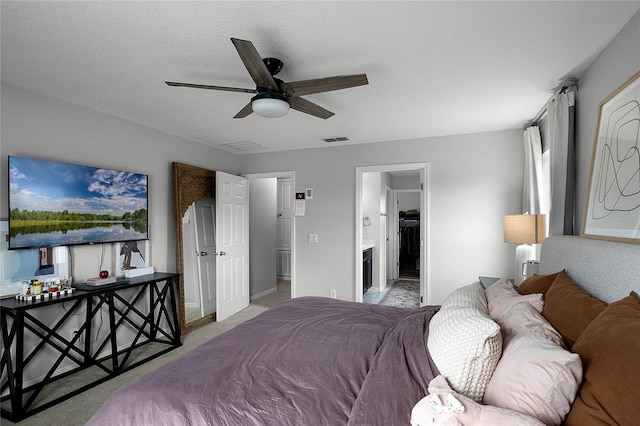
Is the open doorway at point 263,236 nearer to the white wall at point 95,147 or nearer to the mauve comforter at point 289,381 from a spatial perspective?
the white wall at point 95,147

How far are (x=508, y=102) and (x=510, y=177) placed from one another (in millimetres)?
1134

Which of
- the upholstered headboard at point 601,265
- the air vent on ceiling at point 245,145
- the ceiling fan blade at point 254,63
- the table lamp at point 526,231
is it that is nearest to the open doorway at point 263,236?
the air vent on ceiling at point 245,145

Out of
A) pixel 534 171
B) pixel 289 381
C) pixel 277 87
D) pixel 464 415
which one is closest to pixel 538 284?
pixel 464 415

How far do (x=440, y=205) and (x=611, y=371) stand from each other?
3119mm

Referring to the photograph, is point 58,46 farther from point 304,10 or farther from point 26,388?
point 26,388

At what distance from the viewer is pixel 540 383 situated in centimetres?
91

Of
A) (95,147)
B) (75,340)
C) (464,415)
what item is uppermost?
(95,147)

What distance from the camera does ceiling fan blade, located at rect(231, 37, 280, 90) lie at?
1.42 meters

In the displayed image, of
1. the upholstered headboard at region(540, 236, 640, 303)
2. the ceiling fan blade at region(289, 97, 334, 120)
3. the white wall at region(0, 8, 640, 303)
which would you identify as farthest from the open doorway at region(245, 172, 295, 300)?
the upholstered headboard at region(540, 236, 640, 303)

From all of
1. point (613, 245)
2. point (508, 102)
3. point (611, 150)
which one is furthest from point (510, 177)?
point (613, 245)

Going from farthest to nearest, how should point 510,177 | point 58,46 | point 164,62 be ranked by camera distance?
point 510,177, point 164,62, point 58,46

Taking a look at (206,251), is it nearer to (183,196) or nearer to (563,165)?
(183,196)

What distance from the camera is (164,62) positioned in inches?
80.0

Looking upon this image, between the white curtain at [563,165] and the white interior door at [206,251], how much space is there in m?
4.04
